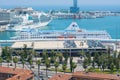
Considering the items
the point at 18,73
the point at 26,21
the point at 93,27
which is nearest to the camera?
the point at 18,73

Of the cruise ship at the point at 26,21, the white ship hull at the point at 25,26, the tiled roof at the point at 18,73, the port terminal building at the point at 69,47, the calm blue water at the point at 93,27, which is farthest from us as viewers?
the cruise ship at the point at 26,21

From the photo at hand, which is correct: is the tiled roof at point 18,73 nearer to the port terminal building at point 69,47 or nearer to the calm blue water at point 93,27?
the port terminal building at point 69,47

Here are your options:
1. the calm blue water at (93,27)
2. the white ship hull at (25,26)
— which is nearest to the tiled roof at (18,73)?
the calm blue water at (93,27)

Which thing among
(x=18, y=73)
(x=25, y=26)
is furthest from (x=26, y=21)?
(x=18, y=73)

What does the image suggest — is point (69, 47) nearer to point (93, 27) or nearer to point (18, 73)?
point (18, 73)

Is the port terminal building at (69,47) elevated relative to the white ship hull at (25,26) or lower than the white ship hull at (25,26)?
elevated

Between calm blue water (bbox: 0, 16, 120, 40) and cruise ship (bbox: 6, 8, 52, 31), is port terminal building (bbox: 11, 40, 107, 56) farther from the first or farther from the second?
cruise ship (bbox: 6, 8, 52, 31)

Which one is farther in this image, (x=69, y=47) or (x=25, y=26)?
(x=25, y=26)

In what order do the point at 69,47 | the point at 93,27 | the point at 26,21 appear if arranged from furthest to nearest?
the point at 93,27 → the point at 26,21 → the point at 69,47

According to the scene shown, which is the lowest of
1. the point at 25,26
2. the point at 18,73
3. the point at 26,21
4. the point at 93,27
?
the point at 93,27

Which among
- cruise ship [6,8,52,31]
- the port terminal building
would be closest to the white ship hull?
cruise ship [6,8,52,31]

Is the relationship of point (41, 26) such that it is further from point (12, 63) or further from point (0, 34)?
point (12, 63)

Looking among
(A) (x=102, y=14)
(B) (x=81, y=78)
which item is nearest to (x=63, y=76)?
(B) (x=81, y=78)
